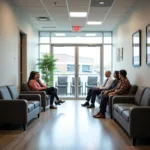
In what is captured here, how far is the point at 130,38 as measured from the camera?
7.46 metres

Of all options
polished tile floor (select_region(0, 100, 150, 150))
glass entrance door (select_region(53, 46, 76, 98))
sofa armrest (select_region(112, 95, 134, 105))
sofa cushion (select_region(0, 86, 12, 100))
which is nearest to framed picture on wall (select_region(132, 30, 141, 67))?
sofa armrest (select_region(112, 95, 134, 105))

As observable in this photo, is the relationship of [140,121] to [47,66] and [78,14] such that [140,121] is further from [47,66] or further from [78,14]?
Result: [47,66]

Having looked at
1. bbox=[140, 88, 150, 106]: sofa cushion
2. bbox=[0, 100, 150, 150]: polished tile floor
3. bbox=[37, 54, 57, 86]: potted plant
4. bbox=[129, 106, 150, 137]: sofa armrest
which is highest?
bbox=[37, 54, 57, 86]: potted plant

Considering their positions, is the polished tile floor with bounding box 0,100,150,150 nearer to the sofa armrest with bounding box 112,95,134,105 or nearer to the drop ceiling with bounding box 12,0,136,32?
the sofa armrest with bounding box 112,95,134,105

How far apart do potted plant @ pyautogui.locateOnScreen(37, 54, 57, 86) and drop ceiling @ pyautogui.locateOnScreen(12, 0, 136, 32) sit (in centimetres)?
127

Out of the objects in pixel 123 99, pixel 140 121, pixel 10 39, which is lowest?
pixel 140 121

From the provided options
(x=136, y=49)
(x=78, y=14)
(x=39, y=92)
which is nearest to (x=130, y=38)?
(x=136, y=49)

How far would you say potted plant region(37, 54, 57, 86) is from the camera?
10.3 metres

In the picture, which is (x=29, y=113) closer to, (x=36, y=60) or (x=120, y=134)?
(x=120, y=134)

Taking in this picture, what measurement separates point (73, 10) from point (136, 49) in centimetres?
223

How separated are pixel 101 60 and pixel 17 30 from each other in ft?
16.1

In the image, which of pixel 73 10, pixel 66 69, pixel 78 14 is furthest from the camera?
pixel 66 69

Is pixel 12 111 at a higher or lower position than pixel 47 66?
lower

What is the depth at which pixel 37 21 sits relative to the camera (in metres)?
9.25
